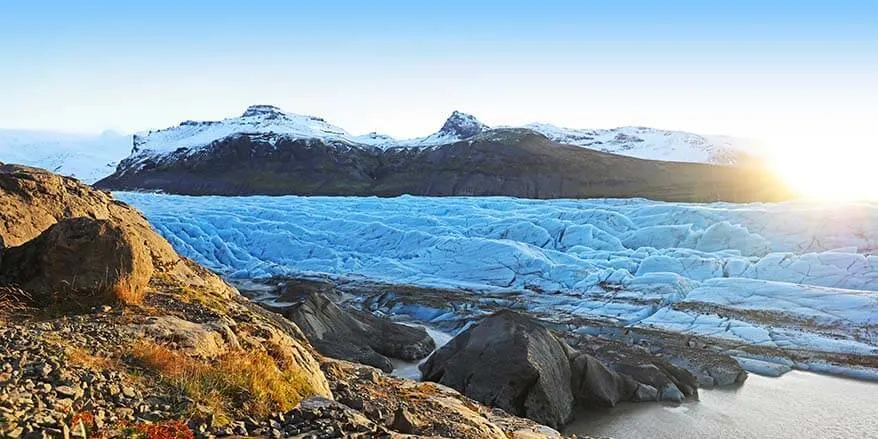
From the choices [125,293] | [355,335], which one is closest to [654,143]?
[355,335]

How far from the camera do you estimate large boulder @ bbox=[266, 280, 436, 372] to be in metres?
19.7

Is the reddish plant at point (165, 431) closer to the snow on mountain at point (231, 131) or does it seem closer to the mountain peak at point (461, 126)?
the snow on mountain at point (231, 131)

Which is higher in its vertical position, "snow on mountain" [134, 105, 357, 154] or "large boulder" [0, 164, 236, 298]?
"snow on mountain" [134, 105, 357, 154]

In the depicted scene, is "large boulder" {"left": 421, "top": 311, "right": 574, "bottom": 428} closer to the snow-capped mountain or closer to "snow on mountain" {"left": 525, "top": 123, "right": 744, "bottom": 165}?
the snow-capped mountain

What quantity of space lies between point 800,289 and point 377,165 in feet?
267

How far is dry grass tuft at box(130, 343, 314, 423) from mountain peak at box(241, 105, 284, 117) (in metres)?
146

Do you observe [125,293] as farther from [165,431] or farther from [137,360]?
[165,431]

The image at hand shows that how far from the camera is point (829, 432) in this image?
50.1 feet

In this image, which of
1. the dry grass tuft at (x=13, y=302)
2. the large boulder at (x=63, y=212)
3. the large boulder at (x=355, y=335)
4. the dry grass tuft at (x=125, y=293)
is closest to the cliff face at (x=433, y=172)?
the large boulder at (x=355, y=335)

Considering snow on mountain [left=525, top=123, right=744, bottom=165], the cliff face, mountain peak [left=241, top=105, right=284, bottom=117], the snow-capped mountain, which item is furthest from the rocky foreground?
mountain peak [left=241, top=105, right=284, bottom=117]

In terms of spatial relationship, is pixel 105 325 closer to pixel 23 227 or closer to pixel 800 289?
pixel 23 227

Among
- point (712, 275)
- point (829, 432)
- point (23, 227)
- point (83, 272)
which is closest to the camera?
point (83, 272)

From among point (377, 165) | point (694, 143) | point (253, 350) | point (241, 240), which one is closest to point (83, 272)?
point (253, 350)

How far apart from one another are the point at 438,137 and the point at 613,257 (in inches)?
3746
